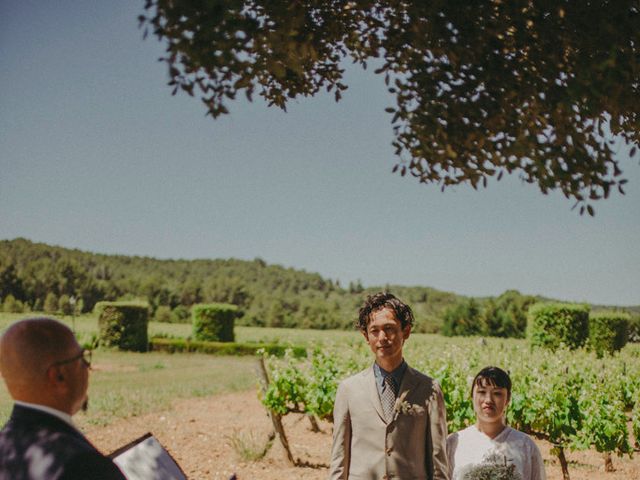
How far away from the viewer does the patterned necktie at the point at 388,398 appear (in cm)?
309

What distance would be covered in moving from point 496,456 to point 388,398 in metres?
0.74

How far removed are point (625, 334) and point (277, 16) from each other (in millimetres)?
25057

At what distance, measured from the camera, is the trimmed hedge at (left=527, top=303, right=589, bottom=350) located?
20.2 meters

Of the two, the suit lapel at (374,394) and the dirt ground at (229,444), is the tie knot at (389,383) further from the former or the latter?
the dirt ground at (229,444)

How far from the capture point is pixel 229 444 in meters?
9.09

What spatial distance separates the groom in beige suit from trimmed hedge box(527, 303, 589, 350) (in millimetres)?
18846

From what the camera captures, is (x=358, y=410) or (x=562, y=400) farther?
(x=562, y=400)

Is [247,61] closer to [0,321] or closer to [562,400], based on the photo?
[562,400]

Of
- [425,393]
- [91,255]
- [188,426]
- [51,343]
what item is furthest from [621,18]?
[91,255]

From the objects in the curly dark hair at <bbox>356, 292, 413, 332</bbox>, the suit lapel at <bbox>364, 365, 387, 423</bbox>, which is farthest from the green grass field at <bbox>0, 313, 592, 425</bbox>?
the suit lapel at <bbox>364, 365, 387, 423</bbox>

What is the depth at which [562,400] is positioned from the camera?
6840 millimetres

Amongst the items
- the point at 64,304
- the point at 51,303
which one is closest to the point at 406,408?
the point at 51,303

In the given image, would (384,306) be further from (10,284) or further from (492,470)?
(10,284)

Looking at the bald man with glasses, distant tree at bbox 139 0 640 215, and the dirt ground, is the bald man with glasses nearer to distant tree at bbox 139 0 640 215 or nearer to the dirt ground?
distant tree at bbox 139 0 640 215
